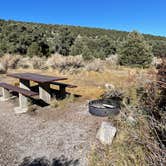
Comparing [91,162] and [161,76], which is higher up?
[161,76]

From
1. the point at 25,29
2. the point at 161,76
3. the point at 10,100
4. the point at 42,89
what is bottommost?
the point at 10,100

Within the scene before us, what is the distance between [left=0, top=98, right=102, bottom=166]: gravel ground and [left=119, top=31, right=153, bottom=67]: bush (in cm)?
1104

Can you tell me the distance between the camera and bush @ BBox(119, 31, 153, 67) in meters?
16.8

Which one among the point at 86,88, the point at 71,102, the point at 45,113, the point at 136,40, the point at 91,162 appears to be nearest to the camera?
the point at 91,162

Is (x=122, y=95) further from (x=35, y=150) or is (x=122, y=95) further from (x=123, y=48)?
(x=123, y=48)

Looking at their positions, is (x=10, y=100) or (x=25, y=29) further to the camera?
(x=25, y=29)

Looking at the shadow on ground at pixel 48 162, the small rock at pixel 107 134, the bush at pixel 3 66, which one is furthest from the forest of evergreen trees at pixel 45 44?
the shadow on ground at pixel 48 162

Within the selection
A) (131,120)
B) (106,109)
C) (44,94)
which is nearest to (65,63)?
(44,94)

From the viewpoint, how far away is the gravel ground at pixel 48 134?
407cm

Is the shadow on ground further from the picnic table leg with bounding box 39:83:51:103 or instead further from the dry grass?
the picnic table leg with bounding box 39:83:51:103

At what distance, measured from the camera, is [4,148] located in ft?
14.3

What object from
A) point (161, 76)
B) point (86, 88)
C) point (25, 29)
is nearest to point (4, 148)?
point (161, 76)

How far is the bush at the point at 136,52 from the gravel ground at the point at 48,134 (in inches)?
434

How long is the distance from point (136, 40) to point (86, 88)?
344 inches
